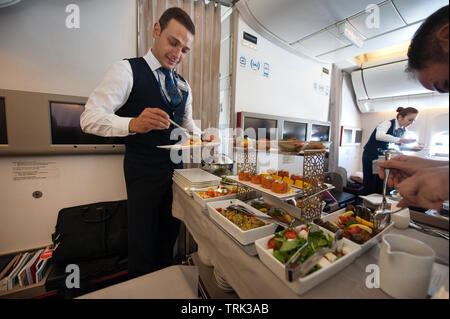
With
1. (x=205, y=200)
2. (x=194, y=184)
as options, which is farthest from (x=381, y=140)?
(x=194, y=184)

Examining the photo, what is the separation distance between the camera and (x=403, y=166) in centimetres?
48

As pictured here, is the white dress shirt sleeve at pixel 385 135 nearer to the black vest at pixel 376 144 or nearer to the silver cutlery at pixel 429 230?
the black vest at pixel 376 144

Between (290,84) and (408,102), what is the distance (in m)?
2.42

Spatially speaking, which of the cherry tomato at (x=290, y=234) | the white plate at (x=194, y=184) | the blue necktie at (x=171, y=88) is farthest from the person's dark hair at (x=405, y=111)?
the blue necktie at (x=171, y=88)

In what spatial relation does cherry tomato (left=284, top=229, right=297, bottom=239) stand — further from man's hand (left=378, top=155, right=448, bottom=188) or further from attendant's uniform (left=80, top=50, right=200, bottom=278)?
attendant's uniform (left=80, top=50, right=200, bottom=278)

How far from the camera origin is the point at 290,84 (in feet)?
9.21

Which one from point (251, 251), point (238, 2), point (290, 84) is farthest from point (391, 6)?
point (251, 251)

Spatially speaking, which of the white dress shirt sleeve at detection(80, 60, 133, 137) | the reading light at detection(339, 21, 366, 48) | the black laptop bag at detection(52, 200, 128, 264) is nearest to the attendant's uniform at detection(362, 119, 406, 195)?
the white dress shirt sleeve at detection(80, 60, 133, 137)

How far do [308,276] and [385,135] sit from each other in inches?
25.0

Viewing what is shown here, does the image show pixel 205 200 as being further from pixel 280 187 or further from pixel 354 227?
pixel 354 227

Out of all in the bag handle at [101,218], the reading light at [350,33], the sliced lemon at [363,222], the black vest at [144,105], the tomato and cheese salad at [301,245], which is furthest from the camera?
the reading light at [350,33]

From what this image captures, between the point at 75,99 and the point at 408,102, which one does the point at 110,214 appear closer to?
the point at 75,99

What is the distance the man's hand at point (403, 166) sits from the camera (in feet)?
1.45

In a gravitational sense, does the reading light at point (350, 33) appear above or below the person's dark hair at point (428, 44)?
above
